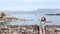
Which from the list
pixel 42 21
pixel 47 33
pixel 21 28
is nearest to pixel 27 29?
pixel 21 28

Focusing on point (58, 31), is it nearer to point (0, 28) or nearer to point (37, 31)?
point (37, 31)

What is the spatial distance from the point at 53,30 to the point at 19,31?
2.06 meters

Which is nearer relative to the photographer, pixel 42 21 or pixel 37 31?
pixel 42 21

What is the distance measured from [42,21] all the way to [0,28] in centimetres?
344

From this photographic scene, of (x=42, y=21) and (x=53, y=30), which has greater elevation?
(x=42, y=21)

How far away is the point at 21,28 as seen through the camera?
1436 cm

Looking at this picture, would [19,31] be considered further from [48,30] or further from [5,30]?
[48,30]

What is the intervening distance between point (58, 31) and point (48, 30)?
1.99 feet

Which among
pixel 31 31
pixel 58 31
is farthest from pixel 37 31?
pixel 58 31

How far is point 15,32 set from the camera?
14000 millimetres

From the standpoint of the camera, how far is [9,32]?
46.3 ft

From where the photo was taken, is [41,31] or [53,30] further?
[53,30]

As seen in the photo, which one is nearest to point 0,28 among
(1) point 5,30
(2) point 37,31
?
(1) point 5,30

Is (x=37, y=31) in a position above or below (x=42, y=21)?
below
